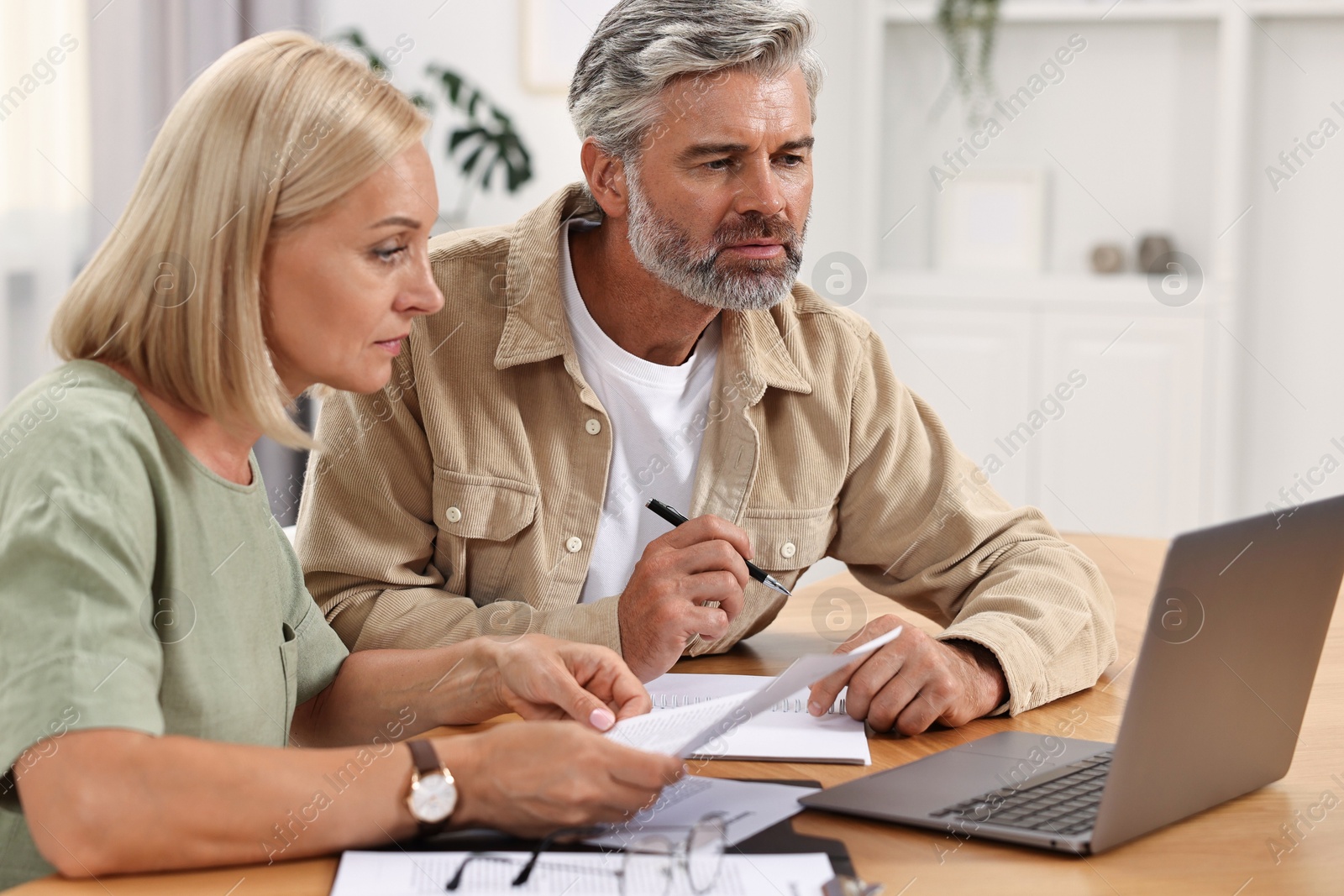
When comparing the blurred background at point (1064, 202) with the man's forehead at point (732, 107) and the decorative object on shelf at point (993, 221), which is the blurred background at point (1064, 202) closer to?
the decorative object on shelf at point (993, 221)

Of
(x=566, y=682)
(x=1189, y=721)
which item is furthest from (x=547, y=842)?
(x=1189, y=721)

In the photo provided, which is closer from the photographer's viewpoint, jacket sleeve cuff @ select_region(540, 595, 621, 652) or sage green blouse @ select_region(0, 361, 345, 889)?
sage green blouse @ select_region(0, 361, 345, 889)

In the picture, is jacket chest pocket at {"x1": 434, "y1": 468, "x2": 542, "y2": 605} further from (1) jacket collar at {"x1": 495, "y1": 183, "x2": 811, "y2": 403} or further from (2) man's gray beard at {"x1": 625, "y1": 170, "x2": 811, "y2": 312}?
(2) man's gray beard at {"x1": 625, "y1": 170, "x2": 811, "y2": 312}

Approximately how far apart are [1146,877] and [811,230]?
120 inches

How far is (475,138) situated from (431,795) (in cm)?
325

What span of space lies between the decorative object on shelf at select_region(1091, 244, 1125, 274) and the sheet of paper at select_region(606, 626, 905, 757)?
3086mm

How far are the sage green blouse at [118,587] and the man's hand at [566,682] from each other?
20cm

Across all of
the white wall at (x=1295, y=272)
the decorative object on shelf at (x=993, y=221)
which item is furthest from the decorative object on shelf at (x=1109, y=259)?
the white wall at (x=1295, y=272)

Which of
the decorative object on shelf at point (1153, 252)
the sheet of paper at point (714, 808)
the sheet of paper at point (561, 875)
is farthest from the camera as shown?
the decorative object on shelf at point (1153, 252)

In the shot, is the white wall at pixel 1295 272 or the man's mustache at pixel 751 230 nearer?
the man's mustache at pixel 751 230

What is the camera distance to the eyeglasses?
0.87 meters

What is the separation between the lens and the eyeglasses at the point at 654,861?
87cm

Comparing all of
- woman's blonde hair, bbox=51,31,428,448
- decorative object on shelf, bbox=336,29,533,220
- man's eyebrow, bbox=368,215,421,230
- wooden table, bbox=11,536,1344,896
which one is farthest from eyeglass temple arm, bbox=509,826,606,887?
decorative object on shelf, bbox=336,29,533,220

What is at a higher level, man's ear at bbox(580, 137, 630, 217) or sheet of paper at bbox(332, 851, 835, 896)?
man's ear at bbox(580, 137, 630, 217)
